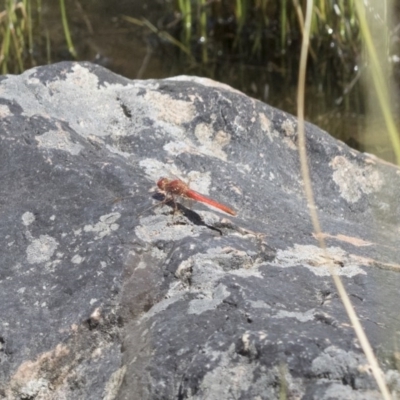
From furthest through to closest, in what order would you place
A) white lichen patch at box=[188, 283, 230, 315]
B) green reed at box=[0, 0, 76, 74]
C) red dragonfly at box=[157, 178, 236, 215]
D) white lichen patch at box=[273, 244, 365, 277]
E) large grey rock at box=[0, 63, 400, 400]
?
green reed at box=[0, 0, 76, 74] → red dragonfly at box=[157, 178, 236, 215] → white lichen patch at box=[273, 244, 365, 277] → white lichen patch at box=[188, 283, 230, 315] → large grey rock at box=[0, 63, 400, 400]

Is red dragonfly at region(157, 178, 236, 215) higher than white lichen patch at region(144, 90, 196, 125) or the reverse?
the reverse

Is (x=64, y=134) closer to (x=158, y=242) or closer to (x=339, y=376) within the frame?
(x=158, y=242)

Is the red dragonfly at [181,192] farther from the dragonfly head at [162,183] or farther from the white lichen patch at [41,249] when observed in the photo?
the white lichen patch at [41,249]

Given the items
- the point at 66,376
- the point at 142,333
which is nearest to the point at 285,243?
the point at 142,333

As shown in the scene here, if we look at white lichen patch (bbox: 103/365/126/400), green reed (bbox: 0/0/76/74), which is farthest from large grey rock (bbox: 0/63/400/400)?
green reed (bbox: 0/0/76/74)

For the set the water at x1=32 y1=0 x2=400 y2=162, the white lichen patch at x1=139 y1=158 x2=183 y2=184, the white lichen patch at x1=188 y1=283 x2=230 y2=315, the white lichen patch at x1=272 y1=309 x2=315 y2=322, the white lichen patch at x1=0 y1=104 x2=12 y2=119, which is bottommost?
the water at x1=32 y1=0 x2=400 y2=162

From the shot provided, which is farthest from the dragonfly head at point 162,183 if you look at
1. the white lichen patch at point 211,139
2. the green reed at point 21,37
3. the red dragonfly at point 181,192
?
the green reed at point 21,37

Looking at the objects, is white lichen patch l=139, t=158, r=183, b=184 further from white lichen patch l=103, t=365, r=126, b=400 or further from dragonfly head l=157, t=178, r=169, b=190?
white lichen patch l=103, t=365, r=126, b=400

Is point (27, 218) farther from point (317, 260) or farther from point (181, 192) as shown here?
point (317, 260)
